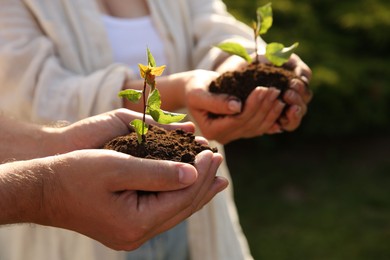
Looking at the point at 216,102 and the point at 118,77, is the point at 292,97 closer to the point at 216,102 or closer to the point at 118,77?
the point at 216,102

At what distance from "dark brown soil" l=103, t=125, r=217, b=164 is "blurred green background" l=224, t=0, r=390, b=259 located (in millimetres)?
2832

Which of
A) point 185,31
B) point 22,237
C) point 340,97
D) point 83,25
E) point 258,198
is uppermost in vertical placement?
point 83,25

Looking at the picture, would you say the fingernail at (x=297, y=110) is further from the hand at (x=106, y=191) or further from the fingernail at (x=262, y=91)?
the hand at (x=106, y=191)

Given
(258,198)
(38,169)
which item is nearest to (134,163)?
(38,169)

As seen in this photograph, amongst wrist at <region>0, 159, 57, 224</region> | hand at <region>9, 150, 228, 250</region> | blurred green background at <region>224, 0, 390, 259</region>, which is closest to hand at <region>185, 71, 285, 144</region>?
hand at <region>9, 150, 228, 250</region>

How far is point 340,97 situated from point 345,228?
120cm

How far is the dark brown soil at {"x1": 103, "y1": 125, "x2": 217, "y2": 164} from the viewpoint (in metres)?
1.66

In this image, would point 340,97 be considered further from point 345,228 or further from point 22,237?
point 22,237

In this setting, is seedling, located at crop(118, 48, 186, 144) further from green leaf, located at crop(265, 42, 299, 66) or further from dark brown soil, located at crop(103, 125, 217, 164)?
green leaf, located at crop(265, 42, 299, 66)

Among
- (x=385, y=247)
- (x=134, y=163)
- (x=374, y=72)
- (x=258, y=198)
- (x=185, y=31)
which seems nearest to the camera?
(x=134, y=163)

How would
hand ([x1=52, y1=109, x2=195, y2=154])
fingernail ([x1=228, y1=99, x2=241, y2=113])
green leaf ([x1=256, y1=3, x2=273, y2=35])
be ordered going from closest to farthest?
hand ([x1=52, y1=109, x2=195, y2=154])
fingernail ([x1=228, y1=99, x2=241, y2=113])
green leaf ([x1=256, y1=3, x2=273, y2=35])

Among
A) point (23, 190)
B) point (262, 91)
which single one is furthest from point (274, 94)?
point (23, 190)

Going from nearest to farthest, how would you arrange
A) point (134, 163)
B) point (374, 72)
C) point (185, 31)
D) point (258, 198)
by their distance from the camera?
point (134, 163), point (185, 31), point (258, 198), point (374, 72)

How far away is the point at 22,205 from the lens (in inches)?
58.6
